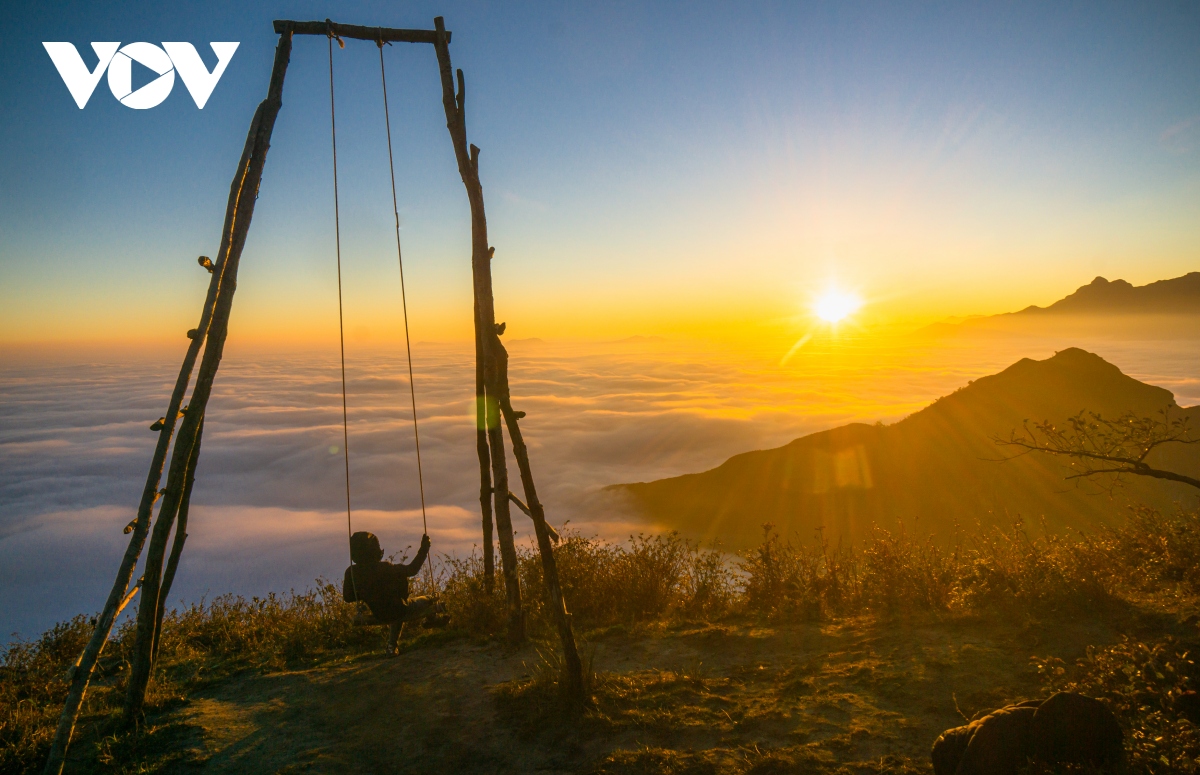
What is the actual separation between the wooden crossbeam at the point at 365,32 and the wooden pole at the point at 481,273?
142mm

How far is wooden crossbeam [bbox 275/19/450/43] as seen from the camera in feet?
19.0

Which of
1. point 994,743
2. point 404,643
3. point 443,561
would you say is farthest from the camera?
point 443,561

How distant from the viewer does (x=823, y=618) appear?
6.21 m

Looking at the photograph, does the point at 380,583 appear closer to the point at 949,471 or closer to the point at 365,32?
the point at 365,32

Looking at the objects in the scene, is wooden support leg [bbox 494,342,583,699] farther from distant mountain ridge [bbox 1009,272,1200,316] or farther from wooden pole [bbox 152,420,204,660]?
distant mountain ridge [bbox 1009,272,1200,316]

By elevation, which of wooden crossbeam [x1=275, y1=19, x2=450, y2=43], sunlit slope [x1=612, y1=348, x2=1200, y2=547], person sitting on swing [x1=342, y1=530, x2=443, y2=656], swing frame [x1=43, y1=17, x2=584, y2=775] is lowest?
sunlit slope [x1=612, y1=348, x2=1200, y2=547]

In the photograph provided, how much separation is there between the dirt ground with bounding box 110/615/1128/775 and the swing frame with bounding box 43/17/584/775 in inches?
21.9

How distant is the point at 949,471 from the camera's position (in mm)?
33250

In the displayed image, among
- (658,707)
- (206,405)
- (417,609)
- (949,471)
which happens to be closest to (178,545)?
(206,405)

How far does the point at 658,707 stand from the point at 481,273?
4321mm

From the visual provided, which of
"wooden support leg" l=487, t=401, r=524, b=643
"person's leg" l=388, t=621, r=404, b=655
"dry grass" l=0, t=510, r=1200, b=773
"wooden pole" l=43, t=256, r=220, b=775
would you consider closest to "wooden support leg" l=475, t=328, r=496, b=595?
"wooden support leg" l=487, t=401, r=524, b=643

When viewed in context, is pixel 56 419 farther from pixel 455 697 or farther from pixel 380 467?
pixel 455 697

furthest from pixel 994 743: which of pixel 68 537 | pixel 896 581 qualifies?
pixel 68 537

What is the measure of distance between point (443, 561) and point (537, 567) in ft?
6.32
